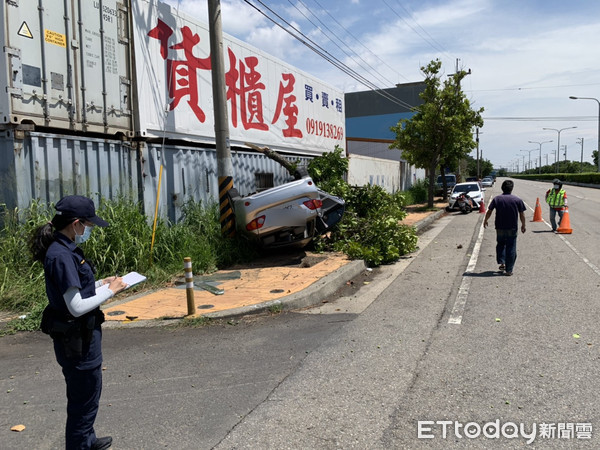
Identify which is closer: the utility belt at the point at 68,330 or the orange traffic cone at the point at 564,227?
the utility belt at the point at 68,330

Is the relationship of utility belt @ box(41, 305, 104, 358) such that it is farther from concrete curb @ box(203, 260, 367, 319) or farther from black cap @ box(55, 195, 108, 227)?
concrete curb @ box(203, 260, 367, 319)

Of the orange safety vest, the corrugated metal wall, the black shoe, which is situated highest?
the corrugated metal wall

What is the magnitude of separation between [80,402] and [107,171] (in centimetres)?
685

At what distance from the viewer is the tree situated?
2575cm

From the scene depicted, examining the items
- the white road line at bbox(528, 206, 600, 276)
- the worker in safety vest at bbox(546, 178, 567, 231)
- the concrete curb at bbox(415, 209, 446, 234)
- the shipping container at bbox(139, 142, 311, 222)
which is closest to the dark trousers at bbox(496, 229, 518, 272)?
the white road line at bbox(528, 206, 600, 276)

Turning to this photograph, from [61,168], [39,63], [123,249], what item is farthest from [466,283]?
[39,63]

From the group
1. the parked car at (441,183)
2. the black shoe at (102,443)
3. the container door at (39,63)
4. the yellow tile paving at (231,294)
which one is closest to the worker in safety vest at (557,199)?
the yellow tile paving at (231,294)

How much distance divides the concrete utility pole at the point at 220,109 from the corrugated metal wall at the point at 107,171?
3.83 ft

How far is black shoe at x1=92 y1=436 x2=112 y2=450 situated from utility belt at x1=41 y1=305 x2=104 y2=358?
67 cm

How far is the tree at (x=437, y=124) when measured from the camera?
2575 cm

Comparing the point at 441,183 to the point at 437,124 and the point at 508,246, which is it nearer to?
the point at 437,124

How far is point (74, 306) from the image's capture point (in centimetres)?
277

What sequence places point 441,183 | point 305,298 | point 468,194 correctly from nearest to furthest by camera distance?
1. point 305,298
2. point 468,194
3. point 441,183

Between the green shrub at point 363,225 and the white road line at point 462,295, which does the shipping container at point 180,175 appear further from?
the white road line at point 462,295
